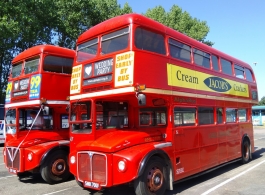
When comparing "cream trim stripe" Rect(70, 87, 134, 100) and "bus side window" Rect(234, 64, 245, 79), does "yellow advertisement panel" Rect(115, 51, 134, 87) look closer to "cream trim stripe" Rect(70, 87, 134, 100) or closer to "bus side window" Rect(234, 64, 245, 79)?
"cream trim stripe" Rect(70, 87, 134, 100)

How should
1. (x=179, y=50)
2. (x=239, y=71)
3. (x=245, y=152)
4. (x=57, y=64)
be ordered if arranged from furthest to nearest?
(x=239, y=71), (x=245, y=152), (x=57, y=64), (x=179, y=50)

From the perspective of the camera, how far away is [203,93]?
8406 mm

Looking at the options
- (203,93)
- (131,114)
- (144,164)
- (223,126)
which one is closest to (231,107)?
(223,126)

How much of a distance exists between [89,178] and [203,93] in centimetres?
428

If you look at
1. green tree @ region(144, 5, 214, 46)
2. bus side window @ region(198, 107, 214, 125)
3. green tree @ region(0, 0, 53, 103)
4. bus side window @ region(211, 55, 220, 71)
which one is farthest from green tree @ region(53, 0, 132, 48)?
bus side window @ region(198, 107, 214, 125)

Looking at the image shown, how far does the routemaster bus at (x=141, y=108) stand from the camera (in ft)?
19.4

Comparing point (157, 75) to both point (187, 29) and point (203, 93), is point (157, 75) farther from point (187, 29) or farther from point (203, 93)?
point (187, 29)

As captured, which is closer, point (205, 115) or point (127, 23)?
point (127, 23)

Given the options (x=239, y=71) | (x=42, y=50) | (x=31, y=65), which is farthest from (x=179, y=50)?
(x=31, y=65)

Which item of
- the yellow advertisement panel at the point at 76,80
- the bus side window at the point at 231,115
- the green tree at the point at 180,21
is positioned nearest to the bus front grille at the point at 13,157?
the yellow advertisement panel at the point at 76,80

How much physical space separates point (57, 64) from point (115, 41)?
3363mm

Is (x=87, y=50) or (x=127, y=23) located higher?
(x=127, y=23)

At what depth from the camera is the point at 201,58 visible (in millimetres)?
8633

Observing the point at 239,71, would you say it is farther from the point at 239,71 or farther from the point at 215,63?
the point at 215,63
